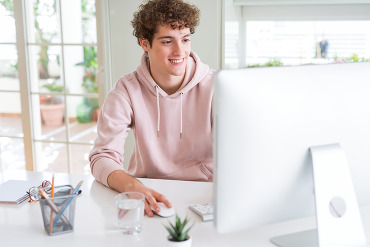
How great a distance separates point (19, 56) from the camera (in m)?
3.39

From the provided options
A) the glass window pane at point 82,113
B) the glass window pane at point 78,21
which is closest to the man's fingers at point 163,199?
the glass window pane at point 78,21

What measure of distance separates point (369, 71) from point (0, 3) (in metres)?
3.05

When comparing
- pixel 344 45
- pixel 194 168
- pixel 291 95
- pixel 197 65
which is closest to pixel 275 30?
pixel 344 45

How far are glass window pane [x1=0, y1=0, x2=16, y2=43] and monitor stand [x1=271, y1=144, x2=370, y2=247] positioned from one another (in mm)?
2970

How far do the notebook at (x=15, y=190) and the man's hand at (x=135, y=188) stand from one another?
28 centimetres

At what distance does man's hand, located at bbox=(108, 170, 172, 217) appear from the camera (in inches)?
55.7

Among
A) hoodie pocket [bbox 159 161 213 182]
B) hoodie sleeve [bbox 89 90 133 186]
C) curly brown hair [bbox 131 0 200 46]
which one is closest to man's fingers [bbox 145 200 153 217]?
hoodie sleeve [bbox 89 90 133 186]

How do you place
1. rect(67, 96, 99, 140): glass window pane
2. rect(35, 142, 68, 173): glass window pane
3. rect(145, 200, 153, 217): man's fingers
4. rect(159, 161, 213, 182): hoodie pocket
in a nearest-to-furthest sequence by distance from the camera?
rect(145, 200, 153, 217): man's fingers, rect(159, 161, 213, 182): hoodie pocket, rect(35, 142, 68, 173): glass window pane, rect(67, 96, 99, 140): glass window pane

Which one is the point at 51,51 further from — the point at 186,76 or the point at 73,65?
→ the point at 186,76

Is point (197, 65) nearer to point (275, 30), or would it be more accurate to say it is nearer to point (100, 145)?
point (100, 145)

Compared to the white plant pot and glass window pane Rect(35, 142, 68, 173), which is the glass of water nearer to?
the white plant pot

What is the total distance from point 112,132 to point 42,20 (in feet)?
6.27

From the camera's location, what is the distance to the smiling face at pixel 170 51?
6.21ft

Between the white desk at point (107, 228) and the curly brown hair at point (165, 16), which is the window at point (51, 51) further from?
the white desk at point (107, 228)
